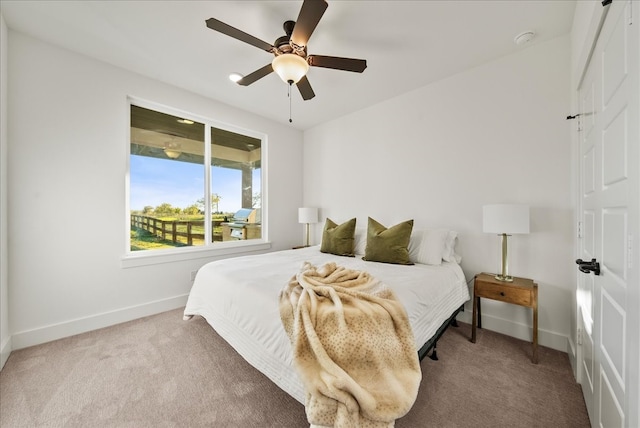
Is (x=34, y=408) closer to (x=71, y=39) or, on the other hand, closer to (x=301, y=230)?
(x=71, y=39)

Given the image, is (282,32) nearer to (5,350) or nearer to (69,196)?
(69,196)

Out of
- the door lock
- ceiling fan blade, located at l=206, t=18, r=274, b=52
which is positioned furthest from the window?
the door lock

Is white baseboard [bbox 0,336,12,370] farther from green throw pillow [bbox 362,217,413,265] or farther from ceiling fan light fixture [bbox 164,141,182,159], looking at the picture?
green throw pillow [bbox 362,217,413,265]

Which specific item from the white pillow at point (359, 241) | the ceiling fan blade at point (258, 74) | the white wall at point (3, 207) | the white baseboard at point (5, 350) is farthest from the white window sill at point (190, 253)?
the ceiling fan blade at point (258, 74)

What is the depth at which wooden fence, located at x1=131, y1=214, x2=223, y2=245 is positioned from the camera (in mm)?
3021

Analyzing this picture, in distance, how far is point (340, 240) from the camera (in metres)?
3.10

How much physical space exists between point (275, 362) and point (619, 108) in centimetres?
204

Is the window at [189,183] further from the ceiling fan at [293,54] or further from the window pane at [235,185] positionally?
the ceiling fan at [293,54]

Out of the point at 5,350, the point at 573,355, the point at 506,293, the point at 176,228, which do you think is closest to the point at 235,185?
the point at 176,228

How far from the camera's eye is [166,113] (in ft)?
10.4

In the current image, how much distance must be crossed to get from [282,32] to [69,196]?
8.59ft

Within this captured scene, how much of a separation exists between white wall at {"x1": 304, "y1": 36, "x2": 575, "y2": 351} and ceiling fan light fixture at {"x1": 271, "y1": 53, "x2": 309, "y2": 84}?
1.79m

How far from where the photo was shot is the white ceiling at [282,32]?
1.88 meters

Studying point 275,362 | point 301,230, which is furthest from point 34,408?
point 301,230
